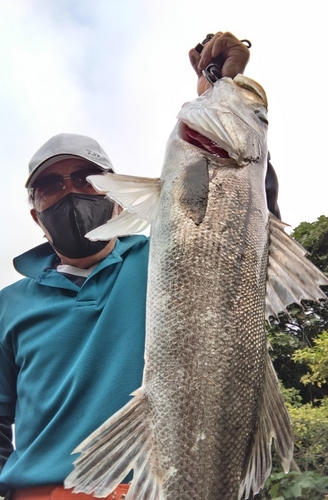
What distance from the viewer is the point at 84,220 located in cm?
258

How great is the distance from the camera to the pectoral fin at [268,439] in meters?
1.51

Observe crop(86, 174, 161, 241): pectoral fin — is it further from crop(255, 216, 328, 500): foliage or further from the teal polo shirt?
crop(255, 216, 328, 500): foliage

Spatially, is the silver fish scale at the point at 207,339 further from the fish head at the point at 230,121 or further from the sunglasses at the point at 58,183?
the sunglasses at the point at 58,183

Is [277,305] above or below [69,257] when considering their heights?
below

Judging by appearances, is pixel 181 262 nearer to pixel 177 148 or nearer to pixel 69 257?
pixel 177 148

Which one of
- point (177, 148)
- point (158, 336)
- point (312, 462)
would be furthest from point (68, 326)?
point (312, 462)

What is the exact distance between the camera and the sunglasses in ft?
8.63

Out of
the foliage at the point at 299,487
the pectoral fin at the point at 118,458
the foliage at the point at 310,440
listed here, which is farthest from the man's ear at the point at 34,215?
the foliage at the point at 310,440

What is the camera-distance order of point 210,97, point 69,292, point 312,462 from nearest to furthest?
point 210,97 → point 69,292 → point 312,462

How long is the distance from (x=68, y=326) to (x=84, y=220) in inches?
24.1

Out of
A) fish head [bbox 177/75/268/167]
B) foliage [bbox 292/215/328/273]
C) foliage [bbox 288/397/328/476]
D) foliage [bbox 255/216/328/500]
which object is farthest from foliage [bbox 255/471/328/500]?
foliage [bbox 292/215/328/273]

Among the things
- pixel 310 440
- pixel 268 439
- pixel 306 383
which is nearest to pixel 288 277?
pixel 268 439

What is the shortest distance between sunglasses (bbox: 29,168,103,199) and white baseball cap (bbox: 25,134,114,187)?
0.05 meters

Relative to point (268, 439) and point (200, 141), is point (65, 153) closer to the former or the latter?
point (200, 141)
